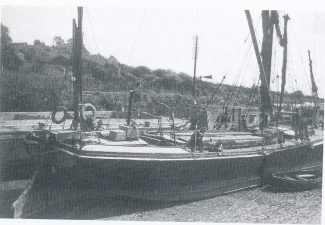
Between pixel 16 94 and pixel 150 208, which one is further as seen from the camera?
pixel 16 94

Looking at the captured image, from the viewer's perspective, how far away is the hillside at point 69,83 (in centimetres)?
2411

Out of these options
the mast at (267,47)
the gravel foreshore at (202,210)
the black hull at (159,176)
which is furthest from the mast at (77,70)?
the mast at (267,47)

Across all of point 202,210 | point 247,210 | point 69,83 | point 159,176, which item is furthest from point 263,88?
point 69,83

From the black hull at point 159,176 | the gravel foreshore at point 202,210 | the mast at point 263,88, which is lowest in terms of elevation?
the gravel foreshore at point 202,210

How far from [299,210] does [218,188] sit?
8.95ft

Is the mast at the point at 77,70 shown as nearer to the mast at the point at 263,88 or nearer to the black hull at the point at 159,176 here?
the black hull at the point at 159,176

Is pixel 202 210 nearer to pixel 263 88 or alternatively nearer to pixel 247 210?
pixel 247 210

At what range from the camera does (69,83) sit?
33.8 metres

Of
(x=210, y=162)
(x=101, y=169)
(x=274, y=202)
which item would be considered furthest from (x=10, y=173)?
(x=274, y=202)

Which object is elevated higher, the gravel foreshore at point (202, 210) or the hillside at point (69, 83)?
the hillside at point (69, 83)

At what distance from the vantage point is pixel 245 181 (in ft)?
41.2

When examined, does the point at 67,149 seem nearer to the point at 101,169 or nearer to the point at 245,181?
the point at 101,169

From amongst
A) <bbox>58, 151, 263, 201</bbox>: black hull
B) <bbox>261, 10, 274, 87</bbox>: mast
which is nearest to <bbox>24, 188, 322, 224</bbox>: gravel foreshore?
<bbox>58, 151, 263, 201</bbox>: black hull

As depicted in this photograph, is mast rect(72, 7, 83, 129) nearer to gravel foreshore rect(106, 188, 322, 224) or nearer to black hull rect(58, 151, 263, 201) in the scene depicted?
black hull rect(58, 151, 263, 201)
